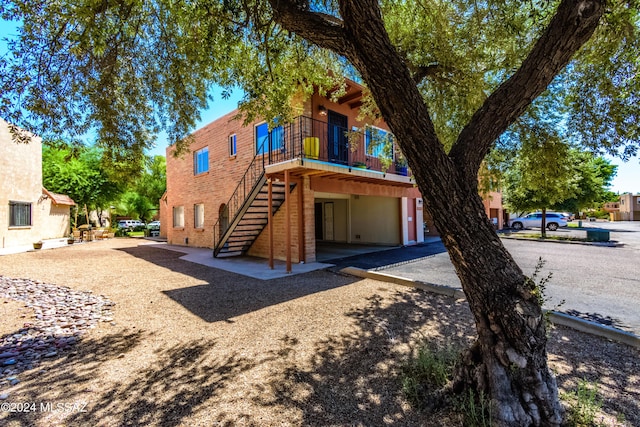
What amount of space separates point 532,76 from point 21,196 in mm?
22640

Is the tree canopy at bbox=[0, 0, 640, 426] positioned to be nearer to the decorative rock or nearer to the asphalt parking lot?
the asphalt parking lot

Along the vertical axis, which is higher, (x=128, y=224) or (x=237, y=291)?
(x=128, y=224)

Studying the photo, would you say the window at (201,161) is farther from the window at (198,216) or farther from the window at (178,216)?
the window at (178,216)

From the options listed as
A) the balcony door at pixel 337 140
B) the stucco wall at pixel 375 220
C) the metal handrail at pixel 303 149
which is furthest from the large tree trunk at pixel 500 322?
the stucco wall at pixel 375 220

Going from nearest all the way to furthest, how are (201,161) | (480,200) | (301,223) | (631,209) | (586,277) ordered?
(480,200)
(586,277)
(301,223)
(201,161)
(631,209)

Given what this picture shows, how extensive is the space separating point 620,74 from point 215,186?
1371 cm

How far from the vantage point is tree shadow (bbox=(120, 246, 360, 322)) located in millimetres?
5426

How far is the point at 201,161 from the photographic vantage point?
1584cm

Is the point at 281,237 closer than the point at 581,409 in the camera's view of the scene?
No

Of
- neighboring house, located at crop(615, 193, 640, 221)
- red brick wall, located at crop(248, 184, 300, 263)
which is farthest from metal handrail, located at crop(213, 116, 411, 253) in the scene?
neighboring house, located at crop(615, 193, 640, 221)

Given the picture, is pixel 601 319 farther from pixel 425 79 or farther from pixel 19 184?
pixel 19 184

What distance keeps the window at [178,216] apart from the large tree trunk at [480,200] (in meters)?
17.1

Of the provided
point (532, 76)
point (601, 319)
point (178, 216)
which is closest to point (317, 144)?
point (532, 76)

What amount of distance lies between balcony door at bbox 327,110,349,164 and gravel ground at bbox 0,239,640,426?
229 inches
